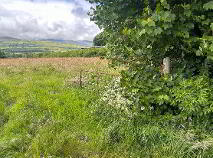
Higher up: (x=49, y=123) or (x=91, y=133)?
(x=49, y=123)

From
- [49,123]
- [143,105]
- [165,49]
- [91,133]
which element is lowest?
[91,133]

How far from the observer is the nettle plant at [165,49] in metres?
5.62

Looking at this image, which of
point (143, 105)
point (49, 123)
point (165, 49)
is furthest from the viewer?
point (49, 123)

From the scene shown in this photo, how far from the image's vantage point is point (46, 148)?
5613 mm

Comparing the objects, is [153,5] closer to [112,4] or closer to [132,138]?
[112,4]

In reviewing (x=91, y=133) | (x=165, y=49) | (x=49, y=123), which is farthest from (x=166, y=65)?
(x=49, y=123)

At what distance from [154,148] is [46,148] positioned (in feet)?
7.75

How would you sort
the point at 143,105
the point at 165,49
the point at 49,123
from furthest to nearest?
the point at 49,123 → the point at 143,105 → the point at 165,49

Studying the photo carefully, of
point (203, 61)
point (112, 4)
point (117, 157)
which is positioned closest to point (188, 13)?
point (203, 61)

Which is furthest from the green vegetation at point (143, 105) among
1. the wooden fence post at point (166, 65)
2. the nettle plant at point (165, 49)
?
the wooden fence post at point (166, 65)

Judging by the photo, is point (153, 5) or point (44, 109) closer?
point (153, 5)

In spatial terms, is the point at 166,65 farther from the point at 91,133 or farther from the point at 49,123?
the point at 49,123

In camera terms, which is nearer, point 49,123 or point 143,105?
point 143,105

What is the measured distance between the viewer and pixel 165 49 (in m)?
6.37
